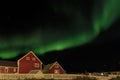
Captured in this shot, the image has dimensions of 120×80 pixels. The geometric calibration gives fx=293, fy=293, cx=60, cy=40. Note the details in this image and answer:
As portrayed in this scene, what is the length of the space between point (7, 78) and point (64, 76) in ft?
26.5

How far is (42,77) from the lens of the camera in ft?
132

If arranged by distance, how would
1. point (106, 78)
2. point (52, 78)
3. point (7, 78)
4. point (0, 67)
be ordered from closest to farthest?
1. point (7, 78)
2. point (52, 78)
3. point (106, 78)
4. point (0, 67)

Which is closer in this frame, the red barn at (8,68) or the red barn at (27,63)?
the red barn at (8,68)

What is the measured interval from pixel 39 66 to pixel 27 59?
4016mm

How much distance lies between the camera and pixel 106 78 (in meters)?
44.4

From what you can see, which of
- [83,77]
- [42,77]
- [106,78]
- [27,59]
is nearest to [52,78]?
[42,77]

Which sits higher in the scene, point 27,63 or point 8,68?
point 27,63

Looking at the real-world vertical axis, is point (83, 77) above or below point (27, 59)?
below

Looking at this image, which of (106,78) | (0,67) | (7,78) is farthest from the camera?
(0,67)

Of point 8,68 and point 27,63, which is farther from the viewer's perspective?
point 27,63

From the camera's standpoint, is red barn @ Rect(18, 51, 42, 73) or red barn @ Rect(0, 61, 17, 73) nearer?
red barn @ Rect(0, 61, 17, 73)

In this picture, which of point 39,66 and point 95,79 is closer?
point 95,79

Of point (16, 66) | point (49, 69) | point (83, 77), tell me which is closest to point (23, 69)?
point (16, 66)

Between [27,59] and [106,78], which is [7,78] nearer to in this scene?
[106,78]
